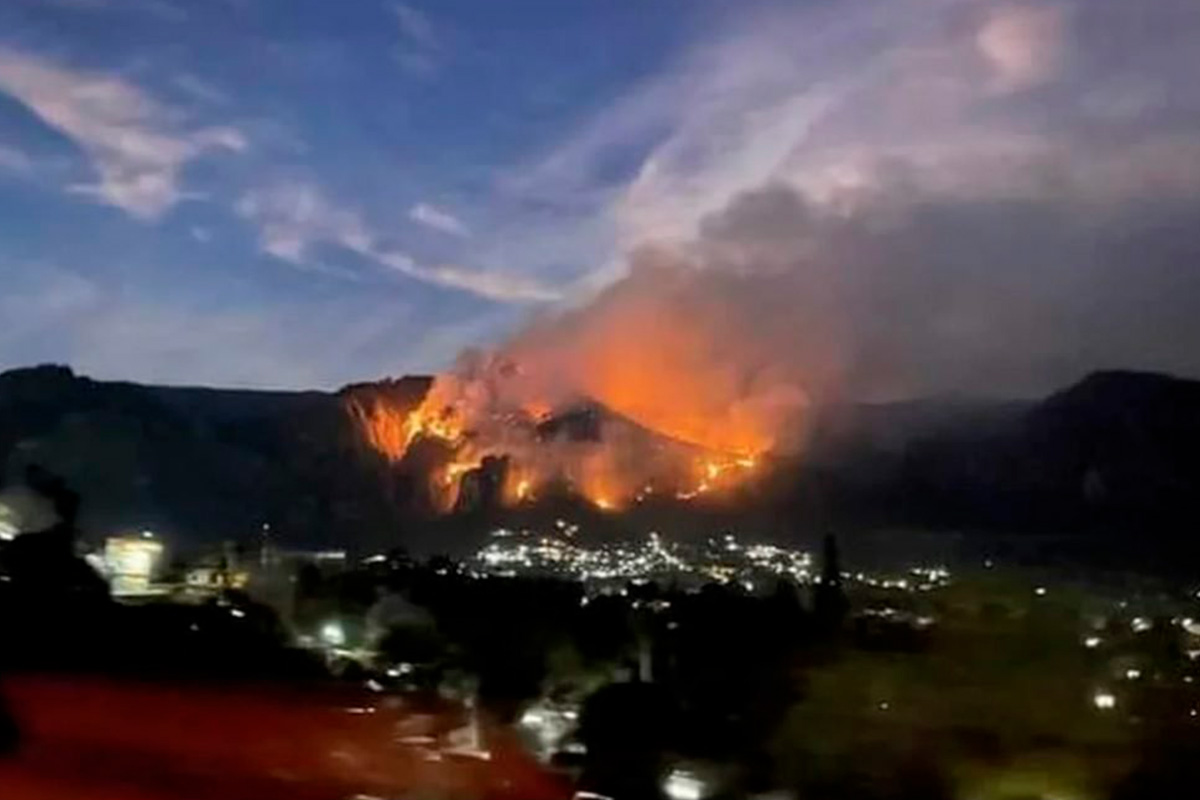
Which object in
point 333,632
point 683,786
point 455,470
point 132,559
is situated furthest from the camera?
point 455,470

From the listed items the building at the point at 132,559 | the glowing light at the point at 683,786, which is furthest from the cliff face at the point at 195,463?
the glowing light at the point at 683,786

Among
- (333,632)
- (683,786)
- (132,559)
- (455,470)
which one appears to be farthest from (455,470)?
(683,786)

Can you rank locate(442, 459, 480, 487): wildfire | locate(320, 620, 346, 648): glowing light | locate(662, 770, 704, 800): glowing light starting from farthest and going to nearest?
locate(442, 459, 480, 487): wildfire → locate(320, 620, 346, 648): glowing light → locate(662, 770, 704, 800): glowing light

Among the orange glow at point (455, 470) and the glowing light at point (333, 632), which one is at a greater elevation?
the orange glow at point (455, 470)

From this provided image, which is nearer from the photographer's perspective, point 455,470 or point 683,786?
point 683,786

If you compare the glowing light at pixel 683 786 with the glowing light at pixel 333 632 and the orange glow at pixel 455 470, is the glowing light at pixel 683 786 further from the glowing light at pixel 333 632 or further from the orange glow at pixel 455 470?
the orange glow at pixel 455 470

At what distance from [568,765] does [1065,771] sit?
5844 millimetres

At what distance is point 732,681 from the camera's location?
74.5 ft

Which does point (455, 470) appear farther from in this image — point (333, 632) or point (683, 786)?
point (683, 786)

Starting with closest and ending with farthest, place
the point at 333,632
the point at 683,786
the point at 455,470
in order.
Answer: the point at 683,786 < the point at 333,632 < the point at 455,470

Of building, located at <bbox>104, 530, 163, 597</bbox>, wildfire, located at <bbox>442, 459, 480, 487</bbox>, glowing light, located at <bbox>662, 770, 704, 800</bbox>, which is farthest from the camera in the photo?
wildfire, located at <bbox>442, 459, 480, 487</bbox>

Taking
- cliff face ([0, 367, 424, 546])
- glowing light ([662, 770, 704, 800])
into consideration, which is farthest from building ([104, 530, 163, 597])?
glowing light ([662, 770, 704, 800])

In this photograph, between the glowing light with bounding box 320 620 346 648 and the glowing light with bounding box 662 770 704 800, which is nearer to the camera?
the glowing light with bounding box 662 770 704 800

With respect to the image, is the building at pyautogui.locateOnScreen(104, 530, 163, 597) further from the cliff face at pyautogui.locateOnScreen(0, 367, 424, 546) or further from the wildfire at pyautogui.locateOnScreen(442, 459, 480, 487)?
the wildfire at pyautogui.locateOnScreen(442, 459, 480, 487)
